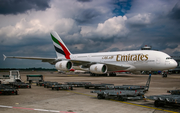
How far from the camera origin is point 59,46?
38.7 meters

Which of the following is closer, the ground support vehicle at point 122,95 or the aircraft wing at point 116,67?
the ground support vehicle at point 122,95

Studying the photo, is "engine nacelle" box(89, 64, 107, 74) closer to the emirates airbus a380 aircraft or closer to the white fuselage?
the emirates airbus a380 aircraft

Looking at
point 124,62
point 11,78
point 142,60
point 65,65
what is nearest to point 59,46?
point 65,65

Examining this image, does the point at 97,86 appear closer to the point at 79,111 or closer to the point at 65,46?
the point at 79,111

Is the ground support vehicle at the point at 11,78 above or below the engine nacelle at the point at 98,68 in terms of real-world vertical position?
below

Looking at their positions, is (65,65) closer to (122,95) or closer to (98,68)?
(98,68)

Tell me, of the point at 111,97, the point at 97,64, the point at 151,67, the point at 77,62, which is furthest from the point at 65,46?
the point at 111,97

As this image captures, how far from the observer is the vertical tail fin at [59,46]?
38344 millimetres

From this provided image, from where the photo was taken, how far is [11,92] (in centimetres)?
1017

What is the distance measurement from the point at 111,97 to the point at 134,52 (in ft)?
73.6

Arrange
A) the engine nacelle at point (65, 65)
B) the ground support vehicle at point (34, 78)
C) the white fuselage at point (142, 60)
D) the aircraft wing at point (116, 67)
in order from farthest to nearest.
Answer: the engine nacelle at point (65, 65) < the aircraft wing at point (116, 67) < the white fuselage at point (142, 60) < the ground support vehicle at point (34, 78)

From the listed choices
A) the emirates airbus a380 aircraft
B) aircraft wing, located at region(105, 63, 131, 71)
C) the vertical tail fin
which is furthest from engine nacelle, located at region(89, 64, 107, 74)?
the vertical tail fin

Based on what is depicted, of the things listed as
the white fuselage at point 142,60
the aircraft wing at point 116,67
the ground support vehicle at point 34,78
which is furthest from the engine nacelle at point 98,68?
the ground support vehicle at point 34,78

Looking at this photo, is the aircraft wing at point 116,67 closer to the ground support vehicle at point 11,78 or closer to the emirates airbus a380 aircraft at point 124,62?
the emirates airbus a380 aircraft at point 124,62
